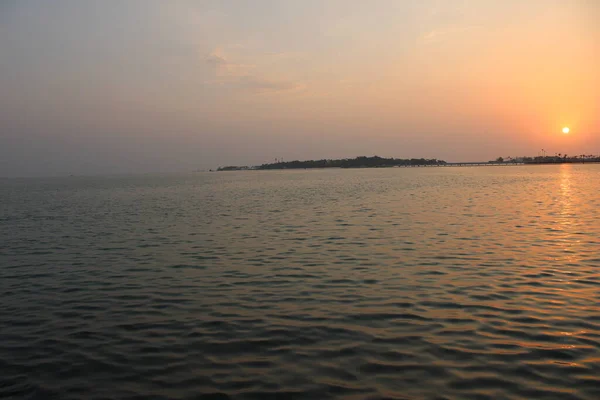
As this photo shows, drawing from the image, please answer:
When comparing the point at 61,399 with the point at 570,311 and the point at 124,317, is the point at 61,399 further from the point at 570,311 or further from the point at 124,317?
the point at 570,311

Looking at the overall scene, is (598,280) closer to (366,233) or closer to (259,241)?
(366,233)

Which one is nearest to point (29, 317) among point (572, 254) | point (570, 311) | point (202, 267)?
point (202, 267)

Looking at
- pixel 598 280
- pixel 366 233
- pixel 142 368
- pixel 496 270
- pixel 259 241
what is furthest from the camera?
pixel 366 233

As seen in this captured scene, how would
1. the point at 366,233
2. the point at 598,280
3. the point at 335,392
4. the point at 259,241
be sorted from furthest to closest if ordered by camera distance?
the point at 366,233, the point at 259,241, the point at 598,280, the point at 335,392

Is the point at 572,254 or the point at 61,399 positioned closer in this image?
the point at 61,399

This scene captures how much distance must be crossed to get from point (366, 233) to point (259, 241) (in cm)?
690

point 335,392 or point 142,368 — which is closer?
point 335,392

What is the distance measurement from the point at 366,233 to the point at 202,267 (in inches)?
478

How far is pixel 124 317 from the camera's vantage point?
13281mm

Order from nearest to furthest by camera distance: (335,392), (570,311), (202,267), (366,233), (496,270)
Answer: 1. (335,392)
2. (570,311)
3. (496,270)
4. (202,267)
5. (366,233)

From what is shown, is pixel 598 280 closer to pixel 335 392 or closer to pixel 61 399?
pixel 335 392

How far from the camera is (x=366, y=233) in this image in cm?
2834

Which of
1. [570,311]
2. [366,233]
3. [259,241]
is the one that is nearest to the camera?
[570,311]

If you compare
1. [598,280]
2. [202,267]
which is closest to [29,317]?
[202,267]
